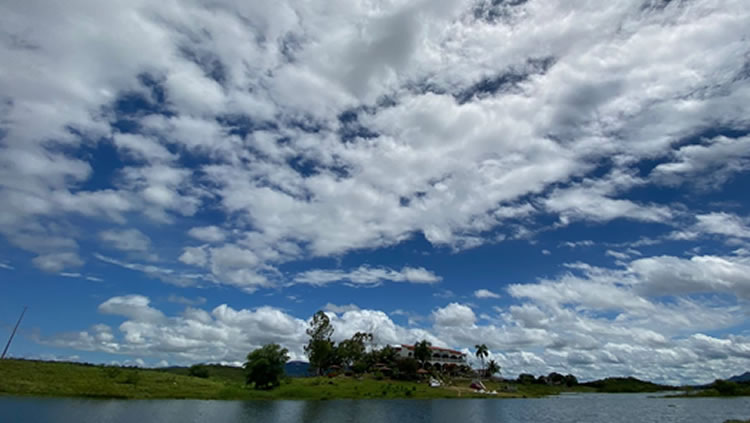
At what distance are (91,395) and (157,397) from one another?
14.8 m

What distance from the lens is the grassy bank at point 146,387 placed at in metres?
102

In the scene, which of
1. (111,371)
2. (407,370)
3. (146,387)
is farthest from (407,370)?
(111,371)

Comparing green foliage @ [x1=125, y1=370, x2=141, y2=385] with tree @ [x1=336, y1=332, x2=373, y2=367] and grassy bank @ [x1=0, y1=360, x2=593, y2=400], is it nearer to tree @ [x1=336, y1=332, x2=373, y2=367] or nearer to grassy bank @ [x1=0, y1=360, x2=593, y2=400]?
grassy bank @ [x1=0, y1=360, x2=593, y2=400]

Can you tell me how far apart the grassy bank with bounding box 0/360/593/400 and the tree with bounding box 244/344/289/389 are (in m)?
3.91

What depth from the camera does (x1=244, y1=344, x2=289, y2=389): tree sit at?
135 metres

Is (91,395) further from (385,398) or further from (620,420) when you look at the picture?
(620,420)

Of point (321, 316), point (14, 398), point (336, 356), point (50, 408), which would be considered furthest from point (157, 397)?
point (336, 356)

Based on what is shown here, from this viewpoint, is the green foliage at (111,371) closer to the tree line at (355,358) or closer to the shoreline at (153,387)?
the shoreline at (153,387)

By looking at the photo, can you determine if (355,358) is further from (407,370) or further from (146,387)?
(146,387)

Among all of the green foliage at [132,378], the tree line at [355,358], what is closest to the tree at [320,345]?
the tree line at [355,358]

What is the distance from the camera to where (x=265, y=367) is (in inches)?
5325

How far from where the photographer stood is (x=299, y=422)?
71375 mm

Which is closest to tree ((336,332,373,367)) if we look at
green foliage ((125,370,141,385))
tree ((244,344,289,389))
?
tree ((244,344,289,389))

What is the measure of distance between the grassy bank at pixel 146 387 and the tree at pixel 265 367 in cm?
391
